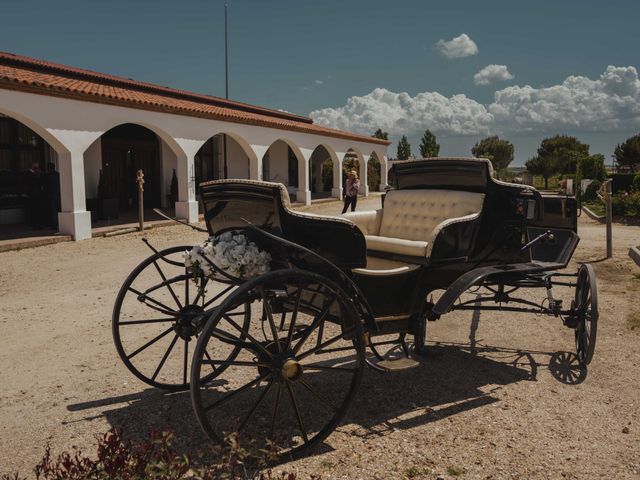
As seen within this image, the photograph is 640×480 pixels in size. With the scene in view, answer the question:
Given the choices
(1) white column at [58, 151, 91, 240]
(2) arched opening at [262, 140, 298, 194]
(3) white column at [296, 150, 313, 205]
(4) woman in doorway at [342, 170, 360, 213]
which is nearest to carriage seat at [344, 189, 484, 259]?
(1) white column at [58, 151, 91, 240]

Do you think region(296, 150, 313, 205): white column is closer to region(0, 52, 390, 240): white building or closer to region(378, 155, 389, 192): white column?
region(0, 52, 390, 240): white building

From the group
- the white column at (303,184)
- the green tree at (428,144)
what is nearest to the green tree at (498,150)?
the green tree at (428,144)

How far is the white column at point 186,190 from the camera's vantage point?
15789 mm

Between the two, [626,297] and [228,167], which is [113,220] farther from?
[626,297]

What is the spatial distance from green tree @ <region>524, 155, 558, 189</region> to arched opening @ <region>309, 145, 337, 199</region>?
23256 mm

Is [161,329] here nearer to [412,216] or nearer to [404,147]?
[412,216]

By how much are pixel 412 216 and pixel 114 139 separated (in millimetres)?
14881

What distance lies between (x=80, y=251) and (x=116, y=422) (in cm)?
809

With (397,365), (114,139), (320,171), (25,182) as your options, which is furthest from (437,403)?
(320,171)

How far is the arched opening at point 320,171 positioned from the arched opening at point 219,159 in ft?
28.8

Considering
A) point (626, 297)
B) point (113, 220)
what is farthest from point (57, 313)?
point (113, 220)

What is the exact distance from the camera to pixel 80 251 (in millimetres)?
10789

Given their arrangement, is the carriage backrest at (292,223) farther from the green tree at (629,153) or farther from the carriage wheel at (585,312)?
the green tree at (629,153)

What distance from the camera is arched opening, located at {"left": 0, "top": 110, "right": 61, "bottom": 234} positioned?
42.7 feet
